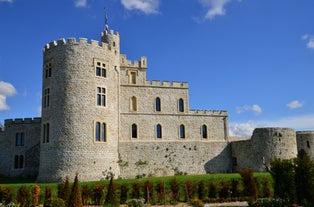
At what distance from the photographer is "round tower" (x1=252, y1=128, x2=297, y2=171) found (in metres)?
34.5

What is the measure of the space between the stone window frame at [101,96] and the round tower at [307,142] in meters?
23.6

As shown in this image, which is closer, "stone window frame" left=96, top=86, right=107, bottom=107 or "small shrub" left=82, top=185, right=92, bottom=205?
"small shrub" left=82, top=185, right=92, bottom=205

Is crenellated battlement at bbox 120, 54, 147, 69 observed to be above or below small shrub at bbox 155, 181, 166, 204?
above

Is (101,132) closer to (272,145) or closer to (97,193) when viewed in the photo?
(97,193)

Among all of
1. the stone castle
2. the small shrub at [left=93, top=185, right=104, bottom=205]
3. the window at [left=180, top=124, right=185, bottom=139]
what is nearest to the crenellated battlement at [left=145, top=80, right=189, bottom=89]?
the stone castle

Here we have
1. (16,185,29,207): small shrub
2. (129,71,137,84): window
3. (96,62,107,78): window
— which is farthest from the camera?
(129,71,137,84): window

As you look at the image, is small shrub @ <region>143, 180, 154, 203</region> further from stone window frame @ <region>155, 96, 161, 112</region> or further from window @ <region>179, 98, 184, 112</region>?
window @ <region>179, 98, 184, 112</region>

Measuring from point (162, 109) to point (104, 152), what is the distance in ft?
30.8

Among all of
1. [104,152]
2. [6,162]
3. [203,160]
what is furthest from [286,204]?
[6,162]

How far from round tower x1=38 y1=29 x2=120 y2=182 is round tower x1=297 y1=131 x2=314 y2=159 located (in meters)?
22.0

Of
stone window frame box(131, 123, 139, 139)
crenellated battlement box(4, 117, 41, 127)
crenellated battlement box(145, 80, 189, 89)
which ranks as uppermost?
crenellated battlement box(145, 80, 189, 89)

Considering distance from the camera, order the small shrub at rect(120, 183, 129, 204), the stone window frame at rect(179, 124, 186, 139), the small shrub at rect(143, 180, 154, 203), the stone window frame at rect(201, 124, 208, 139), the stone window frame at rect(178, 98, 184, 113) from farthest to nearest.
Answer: the stone window frame at rect(201, 124, 208, 139) < the stone window frame at rect(178, 98, 184, 113) < the stone window frame at rect(179, 124, 186, 139) < the small shrub at rect(120, 183, 129, 204) < the small shrub at rect(143, 180, 154, 203)

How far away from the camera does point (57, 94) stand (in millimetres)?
29109

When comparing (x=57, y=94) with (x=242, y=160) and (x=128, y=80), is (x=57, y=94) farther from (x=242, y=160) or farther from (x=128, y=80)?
(x=242, y=160)
